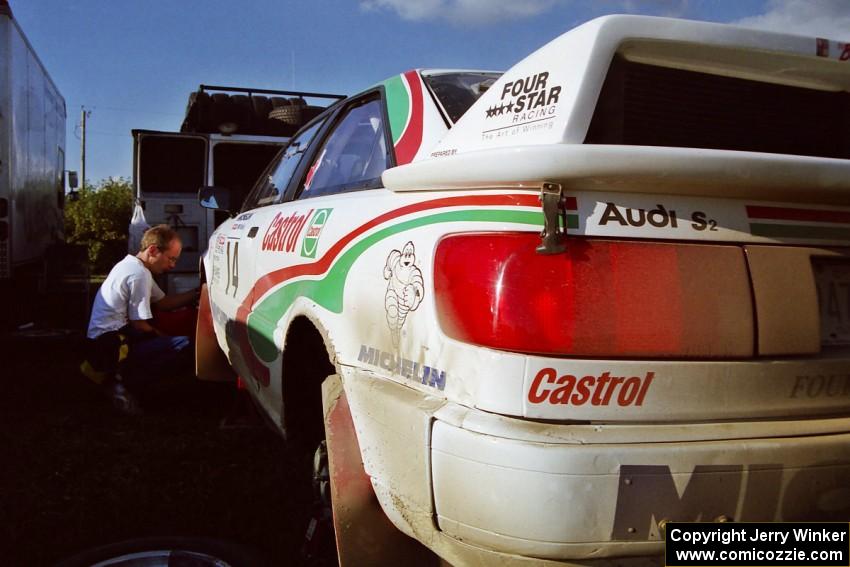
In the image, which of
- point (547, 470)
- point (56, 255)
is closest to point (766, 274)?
point (547, 470)

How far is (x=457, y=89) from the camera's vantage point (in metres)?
2.34

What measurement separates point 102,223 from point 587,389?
2202cm

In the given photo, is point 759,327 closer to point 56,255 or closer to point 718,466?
point 718,466

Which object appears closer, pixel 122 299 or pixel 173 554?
pixel 173 554

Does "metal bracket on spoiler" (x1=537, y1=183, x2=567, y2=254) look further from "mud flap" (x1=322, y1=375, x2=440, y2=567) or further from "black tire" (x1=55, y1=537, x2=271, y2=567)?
"black tire" (x1=55, y1=537, x2=271, y2=567)

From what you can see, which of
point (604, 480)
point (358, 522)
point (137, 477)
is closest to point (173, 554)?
point (358, 522)

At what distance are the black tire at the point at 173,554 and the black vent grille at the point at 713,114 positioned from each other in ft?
5.61

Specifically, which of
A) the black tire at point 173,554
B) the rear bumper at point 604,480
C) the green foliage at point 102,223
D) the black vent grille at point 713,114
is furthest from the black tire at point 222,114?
the green foliage at point 102,223

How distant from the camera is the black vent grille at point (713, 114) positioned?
65.8 inches

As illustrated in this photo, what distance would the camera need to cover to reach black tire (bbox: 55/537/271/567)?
226cm

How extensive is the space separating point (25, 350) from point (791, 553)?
23.4 feet

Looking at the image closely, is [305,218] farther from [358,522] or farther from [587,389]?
[587,389]

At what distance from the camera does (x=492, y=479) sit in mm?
1349

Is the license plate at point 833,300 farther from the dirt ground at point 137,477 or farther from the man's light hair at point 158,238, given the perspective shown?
the man's light hair at point 158,238
